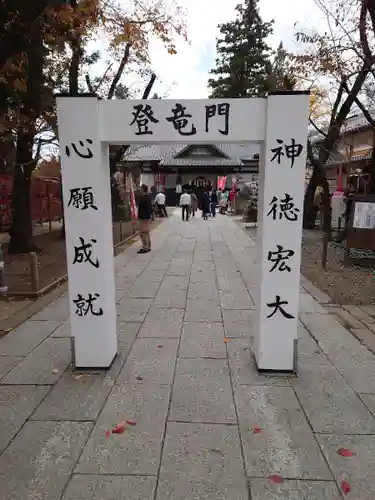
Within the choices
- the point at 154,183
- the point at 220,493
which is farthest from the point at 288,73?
the point at 154,183

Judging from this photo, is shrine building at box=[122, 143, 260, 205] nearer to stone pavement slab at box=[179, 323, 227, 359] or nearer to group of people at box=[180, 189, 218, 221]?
group of people at box=[180, 189, 218, 221]

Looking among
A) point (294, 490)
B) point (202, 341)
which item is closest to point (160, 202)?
point (202, 341)

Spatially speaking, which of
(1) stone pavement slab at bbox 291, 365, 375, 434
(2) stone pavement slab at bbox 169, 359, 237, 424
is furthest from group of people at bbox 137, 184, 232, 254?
(1) stone pavement slab at bbox 291, 365, 375, 434

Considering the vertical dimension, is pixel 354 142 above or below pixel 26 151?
above

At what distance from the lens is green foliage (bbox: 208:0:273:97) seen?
33.2 m

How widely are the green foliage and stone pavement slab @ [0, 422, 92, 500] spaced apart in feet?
111

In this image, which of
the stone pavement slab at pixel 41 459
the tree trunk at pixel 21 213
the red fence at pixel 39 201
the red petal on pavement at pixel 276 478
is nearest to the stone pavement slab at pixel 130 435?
the stone pavement slab at pixel 41 459

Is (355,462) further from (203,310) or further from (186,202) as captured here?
(186,202)

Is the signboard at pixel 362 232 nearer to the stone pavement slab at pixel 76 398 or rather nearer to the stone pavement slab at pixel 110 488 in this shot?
the stone pavement slab at pixel 76 398

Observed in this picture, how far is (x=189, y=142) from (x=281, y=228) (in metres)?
1.21

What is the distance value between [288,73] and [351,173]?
9.83 metres

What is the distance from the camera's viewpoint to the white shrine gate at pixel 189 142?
134 inches

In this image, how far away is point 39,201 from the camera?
1781 centimetres

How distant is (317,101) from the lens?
634 inches
